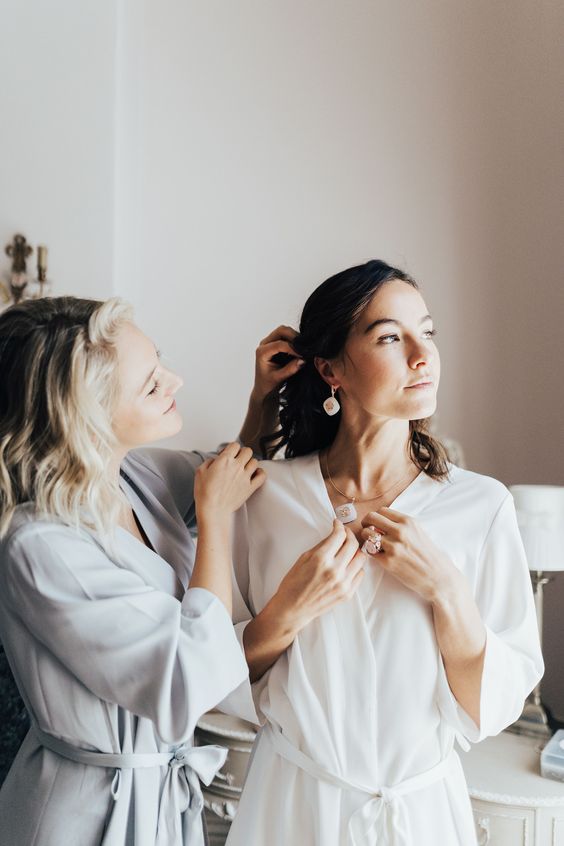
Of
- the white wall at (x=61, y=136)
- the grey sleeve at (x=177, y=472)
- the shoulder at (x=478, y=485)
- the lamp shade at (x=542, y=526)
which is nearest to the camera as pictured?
the shoulder at (x=478, y=485)

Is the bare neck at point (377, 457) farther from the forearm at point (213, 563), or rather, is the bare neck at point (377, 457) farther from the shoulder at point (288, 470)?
the forearm at point (213, 563)

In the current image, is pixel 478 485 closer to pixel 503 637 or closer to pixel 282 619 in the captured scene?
pixel 503 637

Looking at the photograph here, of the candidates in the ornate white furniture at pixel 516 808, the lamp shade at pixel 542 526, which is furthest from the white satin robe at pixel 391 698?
the lamp shade at pixel 542 526

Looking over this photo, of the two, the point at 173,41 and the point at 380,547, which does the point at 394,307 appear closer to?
the point at 380,547

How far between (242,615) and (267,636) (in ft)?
0.55

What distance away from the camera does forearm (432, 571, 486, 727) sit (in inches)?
48.6

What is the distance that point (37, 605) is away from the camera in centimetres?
118

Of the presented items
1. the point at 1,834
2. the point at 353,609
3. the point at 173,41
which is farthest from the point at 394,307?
the point at 173,41

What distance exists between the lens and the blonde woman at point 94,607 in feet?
3.84

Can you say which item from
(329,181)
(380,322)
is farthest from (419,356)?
(329,181)

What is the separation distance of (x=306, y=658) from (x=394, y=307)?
60 centimetres

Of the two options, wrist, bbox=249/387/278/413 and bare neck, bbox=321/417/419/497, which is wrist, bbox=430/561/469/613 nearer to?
bare neck, bbox=321/417/419/497

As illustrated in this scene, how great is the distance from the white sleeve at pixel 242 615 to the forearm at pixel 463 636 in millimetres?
323

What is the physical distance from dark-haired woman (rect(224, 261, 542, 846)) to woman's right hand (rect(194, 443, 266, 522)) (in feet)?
0.28
